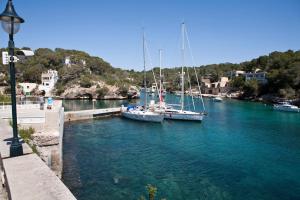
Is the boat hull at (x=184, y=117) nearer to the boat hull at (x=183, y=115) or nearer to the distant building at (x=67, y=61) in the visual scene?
the boat hull at (x=183, y=115)

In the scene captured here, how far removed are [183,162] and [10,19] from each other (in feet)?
55.4

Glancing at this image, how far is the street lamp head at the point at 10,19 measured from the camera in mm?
6054

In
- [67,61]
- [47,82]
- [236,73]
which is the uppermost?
[67,61]

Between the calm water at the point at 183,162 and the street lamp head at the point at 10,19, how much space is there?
1016 cm

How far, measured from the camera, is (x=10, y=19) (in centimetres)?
614

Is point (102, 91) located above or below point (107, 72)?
below

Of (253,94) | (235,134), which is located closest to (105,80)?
(253,94)

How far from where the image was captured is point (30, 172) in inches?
207

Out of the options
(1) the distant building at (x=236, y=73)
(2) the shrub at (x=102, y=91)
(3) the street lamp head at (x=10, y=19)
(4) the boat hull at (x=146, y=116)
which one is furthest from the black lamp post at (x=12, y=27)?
(1) the distant building at (x=236, y=73)

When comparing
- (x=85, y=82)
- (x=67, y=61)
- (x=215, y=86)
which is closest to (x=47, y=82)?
(x=67, y=61)

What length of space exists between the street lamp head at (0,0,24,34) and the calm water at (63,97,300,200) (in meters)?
10.2

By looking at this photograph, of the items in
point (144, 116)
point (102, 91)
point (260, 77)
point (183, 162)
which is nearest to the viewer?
point (183, 162)

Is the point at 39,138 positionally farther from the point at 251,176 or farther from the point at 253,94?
the point at 253,94

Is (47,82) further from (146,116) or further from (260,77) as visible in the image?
(260,77)
